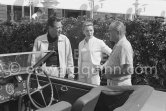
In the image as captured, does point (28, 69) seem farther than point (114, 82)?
No

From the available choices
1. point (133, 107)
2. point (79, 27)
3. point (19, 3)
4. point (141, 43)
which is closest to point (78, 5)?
point (79, 27)

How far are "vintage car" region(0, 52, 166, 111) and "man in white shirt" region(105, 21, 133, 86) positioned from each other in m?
0.58

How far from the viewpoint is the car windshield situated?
10.0 feet

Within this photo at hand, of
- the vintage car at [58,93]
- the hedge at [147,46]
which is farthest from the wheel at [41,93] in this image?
the hedge at [147,46]

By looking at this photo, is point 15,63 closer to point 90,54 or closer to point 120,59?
point 120,59

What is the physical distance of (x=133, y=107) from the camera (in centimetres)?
229

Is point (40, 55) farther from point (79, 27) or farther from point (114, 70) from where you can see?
point (79, 27)

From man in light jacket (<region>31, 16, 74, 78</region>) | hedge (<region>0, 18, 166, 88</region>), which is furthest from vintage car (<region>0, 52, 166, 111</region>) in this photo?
hedge (<region>0, 18, 166, 88</region>)

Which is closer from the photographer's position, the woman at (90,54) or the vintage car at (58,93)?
the vintage car at (58,93)

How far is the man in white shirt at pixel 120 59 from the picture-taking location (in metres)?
3.56

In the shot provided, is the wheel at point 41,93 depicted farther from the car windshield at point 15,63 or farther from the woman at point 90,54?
the woman at point 90,54

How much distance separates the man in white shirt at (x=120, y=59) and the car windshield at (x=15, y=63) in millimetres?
980

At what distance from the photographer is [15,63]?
10.5 ft

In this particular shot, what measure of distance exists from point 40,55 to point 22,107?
2.18ft
